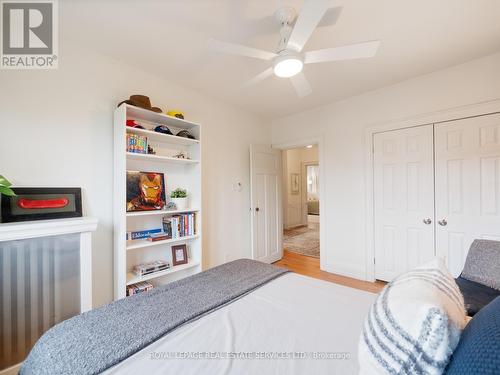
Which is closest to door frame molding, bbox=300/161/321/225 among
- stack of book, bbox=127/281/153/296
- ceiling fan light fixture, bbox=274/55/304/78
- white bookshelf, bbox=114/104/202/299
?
white bookshelf, bbox=114/104/202/299

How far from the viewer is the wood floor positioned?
2906 millimetres

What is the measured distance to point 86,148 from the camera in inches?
80.3

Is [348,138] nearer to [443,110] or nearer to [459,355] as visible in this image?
[443,110]

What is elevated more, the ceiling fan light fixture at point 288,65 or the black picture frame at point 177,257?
the ceiling fan light fixture at point 288,65

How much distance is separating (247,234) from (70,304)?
2.26 meters

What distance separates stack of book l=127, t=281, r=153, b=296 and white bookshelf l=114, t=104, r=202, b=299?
0.07 metres

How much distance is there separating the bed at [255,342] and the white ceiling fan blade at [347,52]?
1518 mm

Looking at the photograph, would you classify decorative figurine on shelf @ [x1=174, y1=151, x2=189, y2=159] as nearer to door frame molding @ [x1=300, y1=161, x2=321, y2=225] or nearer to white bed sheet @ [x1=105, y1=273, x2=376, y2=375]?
white bed sheet @ [x1=105, y1=273, x2=376, y2=375]

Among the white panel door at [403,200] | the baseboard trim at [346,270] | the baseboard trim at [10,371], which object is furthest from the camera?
the baseboard trim at [346,270]

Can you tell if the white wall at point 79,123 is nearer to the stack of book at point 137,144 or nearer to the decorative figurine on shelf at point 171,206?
the stack of book at point 137,144

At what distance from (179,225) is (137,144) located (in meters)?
0.94

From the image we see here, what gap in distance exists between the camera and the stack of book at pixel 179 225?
243cm

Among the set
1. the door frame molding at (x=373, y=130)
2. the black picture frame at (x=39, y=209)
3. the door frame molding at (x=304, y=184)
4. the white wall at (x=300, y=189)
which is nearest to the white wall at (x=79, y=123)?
the black picture frame at (x=39, y=209)

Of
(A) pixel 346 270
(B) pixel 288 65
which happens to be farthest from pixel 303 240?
(B) pixel 288 65
